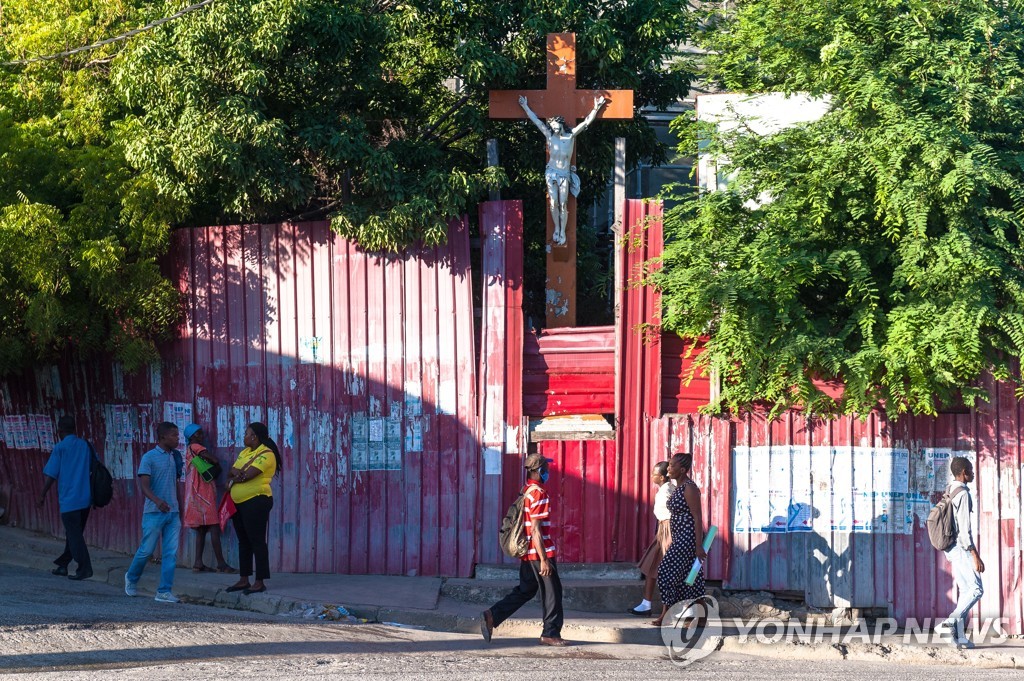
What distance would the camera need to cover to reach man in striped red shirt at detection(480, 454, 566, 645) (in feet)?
28.1

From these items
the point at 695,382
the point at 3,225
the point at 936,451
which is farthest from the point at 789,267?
the point at 3,225

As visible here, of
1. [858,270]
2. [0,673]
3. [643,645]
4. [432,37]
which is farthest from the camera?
[432,37]

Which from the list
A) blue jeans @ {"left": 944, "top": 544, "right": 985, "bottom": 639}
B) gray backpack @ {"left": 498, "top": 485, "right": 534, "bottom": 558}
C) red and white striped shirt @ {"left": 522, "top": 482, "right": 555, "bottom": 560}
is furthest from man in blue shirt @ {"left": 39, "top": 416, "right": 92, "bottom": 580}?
blue jeans @ {"left": 944, "top": 544, "right": 985, "bottom": 639}

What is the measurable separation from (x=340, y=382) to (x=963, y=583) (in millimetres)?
6086

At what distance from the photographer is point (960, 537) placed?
9570 mm

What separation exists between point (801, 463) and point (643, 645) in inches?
99.5

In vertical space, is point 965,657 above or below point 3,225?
below

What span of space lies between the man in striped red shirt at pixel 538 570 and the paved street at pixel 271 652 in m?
0.21

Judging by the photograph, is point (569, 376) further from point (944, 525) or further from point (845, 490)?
point (944, 525)

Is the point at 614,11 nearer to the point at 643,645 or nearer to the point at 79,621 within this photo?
the point at 643,645

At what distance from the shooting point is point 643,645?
926 cm

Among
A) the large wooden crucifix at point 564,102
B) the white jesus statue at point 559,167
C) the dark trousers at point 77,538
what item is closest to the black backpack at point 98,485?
the dark trousers at point 77,538

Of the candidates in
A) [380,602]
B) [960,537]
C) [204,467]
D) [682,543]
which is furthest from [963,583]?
[204,467]

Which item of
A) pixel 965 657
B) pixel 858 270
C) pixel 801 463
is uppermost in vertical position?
pixel 858 270
